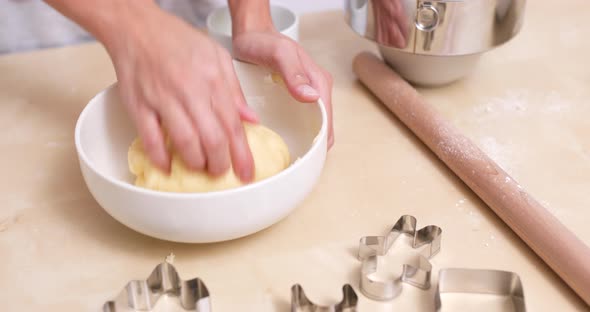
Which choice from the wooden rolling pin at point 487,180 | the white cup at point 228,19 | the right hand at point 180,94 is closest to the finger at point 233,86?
the right hand at point 180,94

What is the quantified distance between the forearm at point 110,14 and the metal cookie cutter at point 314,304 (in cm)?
34

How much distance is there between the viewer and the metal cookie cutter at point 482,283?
2.17 feet

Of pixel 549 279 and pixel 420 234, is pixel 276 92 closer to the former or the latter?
pixel 420 234

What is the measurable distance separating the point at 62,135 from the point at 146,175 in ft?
0.96

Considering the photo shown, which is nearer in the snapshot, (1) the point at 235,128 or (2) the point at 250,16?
(1) the point at 235,128

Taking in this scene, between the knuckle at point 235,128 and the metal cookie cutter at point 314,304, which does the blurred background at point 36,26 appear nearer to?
the knuckle at point 235,128

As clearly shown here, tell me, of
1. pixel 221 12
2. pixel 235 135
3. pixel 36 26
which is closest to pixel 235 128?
pixel 235 135

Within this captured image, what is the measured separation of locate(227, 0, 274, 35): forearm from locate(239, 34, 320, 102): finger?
0.19ft

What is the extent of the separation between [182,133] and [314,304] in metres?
0.22

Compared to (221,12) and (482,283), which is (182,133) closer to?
(482,283)

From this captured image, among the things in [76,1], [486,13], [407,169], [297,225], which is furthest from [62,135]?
[486,13]

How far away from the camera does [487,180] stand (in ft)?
2.57

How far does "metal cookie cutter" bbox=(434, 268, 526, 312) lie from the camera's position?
0.66 m

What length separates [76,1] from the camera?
0.74 meters
